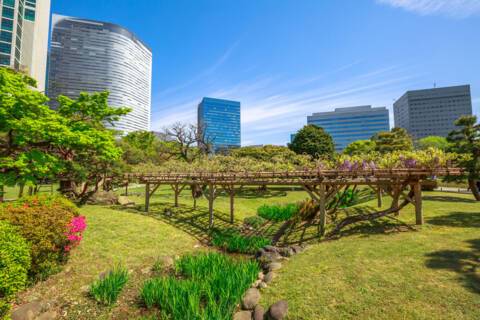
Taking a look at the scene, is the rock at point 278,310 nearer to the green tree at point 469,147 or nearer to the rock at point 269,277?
the rock at point 269,277

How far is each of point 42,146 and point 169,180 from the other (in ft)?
21.5

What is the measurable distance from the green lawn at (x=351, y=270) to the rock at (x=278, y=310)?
0.16 m

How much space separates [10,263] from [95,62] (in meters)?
126

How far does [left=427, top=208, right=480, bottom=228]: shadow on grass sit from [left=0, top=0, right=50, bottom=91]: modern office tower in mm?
49472

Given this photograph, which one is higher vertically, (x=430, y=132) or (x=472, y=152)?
(x=430, y=132)

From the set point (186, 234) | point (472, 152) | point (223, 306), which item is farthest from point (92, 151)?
point (472, 152)

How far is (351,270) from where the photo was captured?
20.3 ft

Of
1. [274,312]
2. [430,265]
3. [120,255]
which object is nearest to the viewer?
[274,312]

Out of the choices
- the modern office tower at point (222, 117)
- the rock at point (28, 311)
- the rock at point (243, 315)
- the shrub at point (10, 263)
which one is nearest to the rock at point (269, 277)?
the rock at point (243, 315)

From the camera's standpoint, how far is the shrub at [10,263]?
4746mm

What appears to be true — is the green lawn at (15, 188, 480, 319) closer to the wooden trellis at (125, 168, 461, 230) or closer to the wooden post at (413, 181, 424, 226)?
the wooden post at (413, 181, 424, 226)

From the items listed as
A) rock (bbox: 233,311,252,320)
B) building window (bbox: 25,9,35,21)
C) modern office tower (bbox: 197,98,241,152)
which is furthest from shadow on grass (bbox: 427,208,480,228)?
modern office tower (bbox: 197,98,241,152)

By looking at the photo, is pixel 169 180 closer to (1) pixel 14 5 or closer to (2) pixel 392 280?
(2) pixel 392 280

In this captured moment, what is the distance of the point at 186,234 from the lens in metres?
11.6
